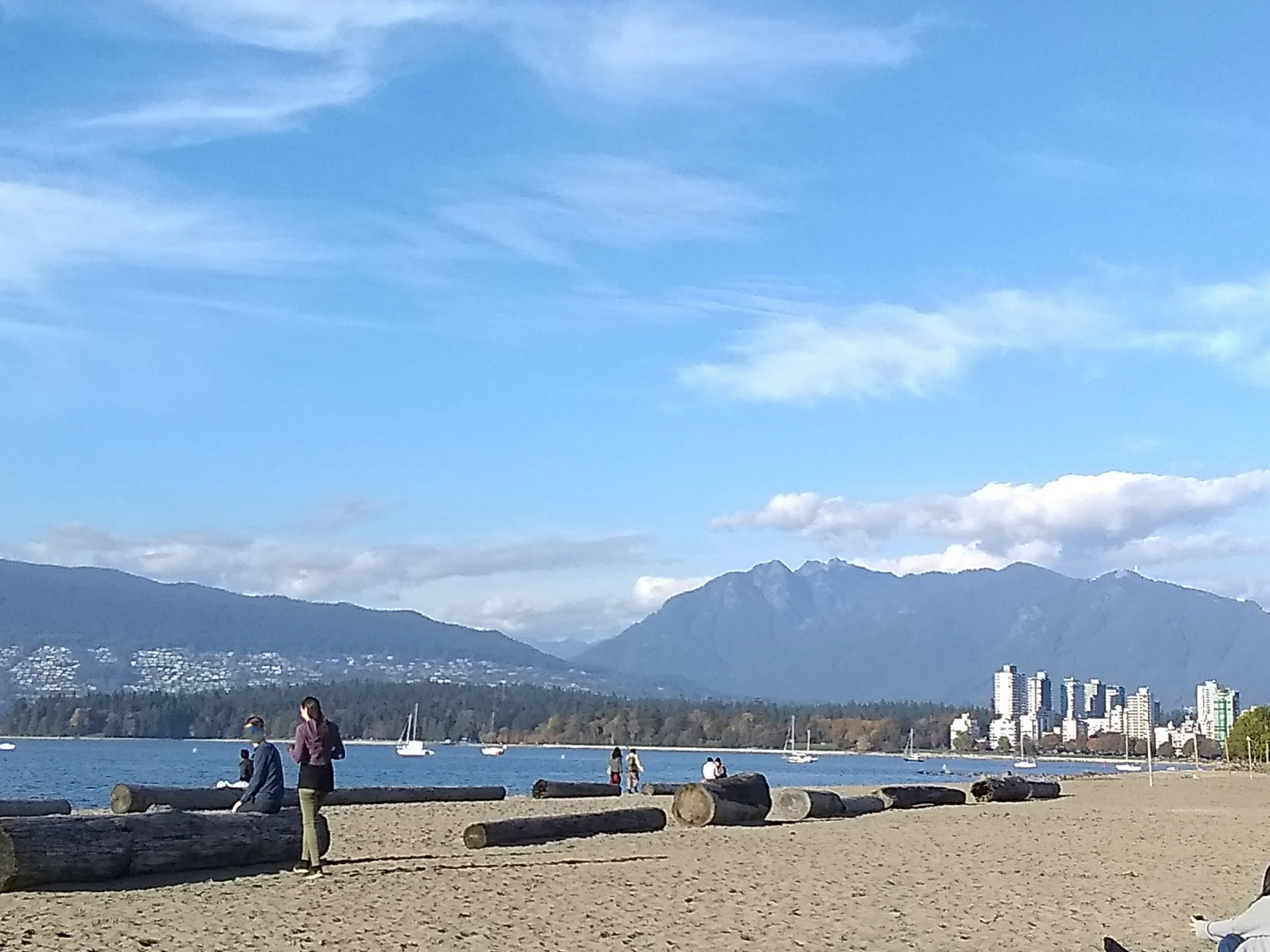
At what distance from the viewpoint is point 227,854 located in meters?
16.7

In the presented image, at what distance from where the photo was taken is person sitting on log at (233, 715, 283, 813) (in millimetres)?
17578

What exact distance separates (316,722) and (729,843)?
8927 mm

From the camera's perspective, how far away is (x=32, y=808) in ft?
87.2

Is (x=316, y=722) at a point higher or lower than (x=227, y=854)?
higher

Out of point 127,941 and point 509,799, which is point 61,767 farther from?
point 127,941

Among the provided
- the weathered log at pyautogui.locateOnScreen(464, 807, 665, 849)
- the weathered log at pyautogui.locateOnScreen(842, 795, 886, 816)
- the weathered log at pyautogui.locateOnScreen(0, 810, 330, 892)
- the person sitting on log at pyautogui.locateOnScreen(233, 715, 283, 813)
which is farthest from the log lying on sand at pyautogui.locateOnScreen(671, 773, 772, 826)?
the person sitting on log at pyautogui.locateOnScreen(233, 715, 283, 813)

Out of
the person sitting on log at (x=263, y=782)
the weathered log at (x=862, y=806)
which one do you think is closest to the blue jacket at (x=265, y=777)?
the person sitting on log at (x=263, y=782)

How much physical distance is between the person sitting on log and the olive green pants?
3.21ft

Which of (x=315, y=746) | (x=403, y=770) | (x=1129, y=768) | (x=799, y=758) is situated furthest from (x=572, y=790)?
(x=1129, y=768)

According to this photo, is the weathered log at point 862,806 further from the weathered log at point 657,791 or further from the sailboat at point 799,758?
the sailboat at point 799,758

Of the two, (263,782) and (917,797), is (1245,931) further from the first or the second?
(917,797)

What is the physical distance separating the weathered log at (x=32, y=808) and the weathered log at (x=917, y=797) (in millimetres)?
18426

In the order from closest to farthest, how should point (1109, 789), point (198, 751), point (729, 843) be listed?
point (729, 843), point (1109, 789), point (198, 751)

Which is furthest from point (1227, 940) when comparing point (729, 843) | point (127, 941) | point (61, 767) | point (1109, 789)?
point (61, 767)
